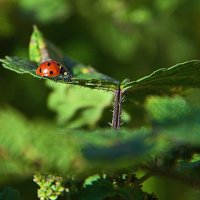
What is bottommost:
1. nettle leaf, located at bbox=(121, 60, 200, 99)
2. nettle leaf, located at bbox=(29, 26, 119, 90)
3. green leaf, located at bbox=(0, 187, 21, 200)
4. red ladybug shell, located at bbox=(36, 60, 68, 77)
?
green leaf, located at bbox=(0, 187, 21, 200)

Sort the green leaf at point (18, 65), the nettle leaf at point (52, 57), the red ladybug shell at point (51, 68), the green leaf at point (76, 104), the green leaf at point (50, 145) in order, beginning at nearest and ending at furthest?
the green leaf at point (50, 145), the green leaf at point (18, 65), the red ladybug shell at point (51, 68), the nettle leaf at point (52, 57), the green leaf at point (76, 104)

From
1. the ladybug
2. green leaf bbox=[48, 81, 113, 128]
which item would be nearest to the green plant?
the ladybug

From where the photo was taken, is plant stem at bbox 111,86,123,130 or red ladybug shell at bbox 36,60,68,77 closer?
plant stem at bbox 111,86,123,130

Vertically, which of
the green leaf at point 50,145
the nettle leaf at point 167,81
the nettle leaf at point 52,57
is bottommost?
the green leaf at point 50,145

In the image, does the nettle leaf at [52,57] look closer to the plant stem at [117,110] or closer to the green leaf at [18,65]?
the green leaf at [18,65]

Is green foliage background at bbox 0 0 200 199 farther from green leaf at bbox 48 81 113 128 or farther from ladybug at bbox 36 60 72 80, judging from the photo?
ladybug at bbox 36 60 72 80

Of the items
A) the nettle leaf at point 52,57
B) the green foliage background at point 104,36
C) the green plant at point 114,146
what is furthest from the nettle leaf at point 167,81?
the green foliage background at point 104,36

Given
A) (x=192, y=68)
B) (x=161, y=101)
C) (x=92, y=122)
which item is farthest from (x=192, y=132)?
(x=92, y=122)
